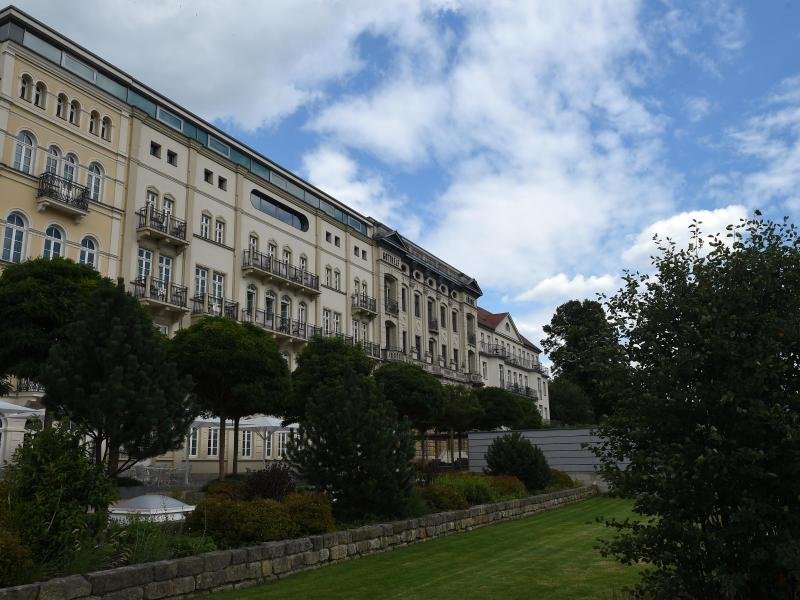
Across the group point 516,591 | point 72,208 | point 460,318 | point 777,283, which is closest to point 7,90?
point 72,208

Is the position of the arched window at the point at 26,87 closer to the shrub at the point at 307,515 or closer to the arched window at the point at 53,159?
the arched window at the point at 53,159

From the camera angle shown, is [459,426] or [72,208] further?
[459,426]

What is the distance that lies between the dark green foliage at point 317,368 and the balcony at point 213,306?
7.30 m

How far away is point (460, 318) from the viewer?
65.4 meters

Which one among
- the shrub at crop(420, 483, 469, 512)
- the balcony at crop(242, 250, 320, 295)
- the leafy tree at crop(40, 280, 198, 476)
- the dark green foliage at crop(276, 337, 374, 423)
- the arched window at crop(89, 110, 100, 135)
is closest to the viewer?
the leafy tree at crop(40, 280, 198, 476)

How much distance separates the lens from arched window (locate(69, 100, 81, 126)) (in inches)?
1143

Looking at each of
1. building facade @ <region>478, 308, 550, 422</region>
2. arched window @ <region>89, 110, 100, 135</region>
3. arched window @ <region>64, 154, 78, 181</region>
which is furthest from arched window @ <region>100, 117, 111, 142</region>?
building facade @ <region>478, 308, 550, 422</region>

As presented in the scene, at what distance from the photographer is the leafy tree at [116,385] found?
36.1 feet

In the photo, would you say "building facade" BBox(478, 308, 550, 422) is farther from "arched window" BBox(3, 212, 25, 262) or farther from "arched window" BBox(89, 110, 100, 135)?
"arched window" BBox(3, 212, 25, 262)

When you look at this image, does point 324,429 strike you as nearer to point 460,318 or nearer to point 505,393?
point 505,393

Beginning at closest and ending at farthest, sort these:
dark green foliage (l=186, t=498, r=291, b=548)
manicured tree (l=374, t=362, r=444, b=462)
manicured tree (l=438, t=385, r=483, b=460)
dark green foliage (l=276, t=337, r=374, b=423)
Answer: dark green foliage (l=186, t=498, r=291, b=548) → dark green foliage (l=276, t=337, r=374, b=423) → manicured tree (l=374, t=362, r=444, b=462) → manicured tree (l=438, t=385, r=483, b=460)

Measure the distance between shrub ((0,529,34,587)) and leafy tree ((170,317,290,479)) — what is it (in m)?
14.4

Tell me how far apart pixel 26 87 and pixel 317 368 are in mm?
16402

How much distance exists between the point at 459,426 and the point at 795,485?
3673 cm
